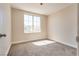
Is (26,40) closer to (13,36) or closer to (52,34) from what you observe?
(13,36)

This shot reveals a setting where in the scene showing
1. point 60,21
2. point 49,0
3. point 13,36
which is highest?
point 49,0

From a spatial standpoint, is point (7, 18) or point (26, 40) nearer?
point (7, 18)

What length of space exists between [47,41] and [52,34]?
0.16m

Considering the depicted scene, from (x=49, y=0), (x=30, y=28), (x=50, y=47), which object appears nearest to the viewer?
(x=49, y=0)

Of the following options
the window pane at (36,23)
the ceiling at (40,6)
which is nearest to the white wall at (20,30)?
the window pane at (36,23)

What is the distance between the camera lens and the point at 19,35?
1425 millimetres

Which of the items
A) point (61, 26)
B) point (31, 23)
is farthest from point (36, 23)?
point (61, 26)

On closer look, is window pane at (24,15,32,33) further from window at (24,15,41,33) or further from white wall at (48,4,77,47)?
white wall at (48,4,77,47)

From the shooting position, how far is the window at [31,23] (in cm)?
112

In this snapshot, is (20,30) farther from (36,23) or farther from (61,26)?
(61,26)

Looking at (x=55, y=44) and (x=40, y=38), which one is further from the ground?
(x=40, y=38)

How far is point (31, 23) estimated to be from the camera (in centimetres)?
113

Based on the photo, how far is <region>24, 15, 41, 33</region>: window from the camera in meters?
1.12

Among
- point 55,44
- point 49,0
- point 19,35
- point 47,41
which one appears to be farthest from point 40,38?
point 49,0
